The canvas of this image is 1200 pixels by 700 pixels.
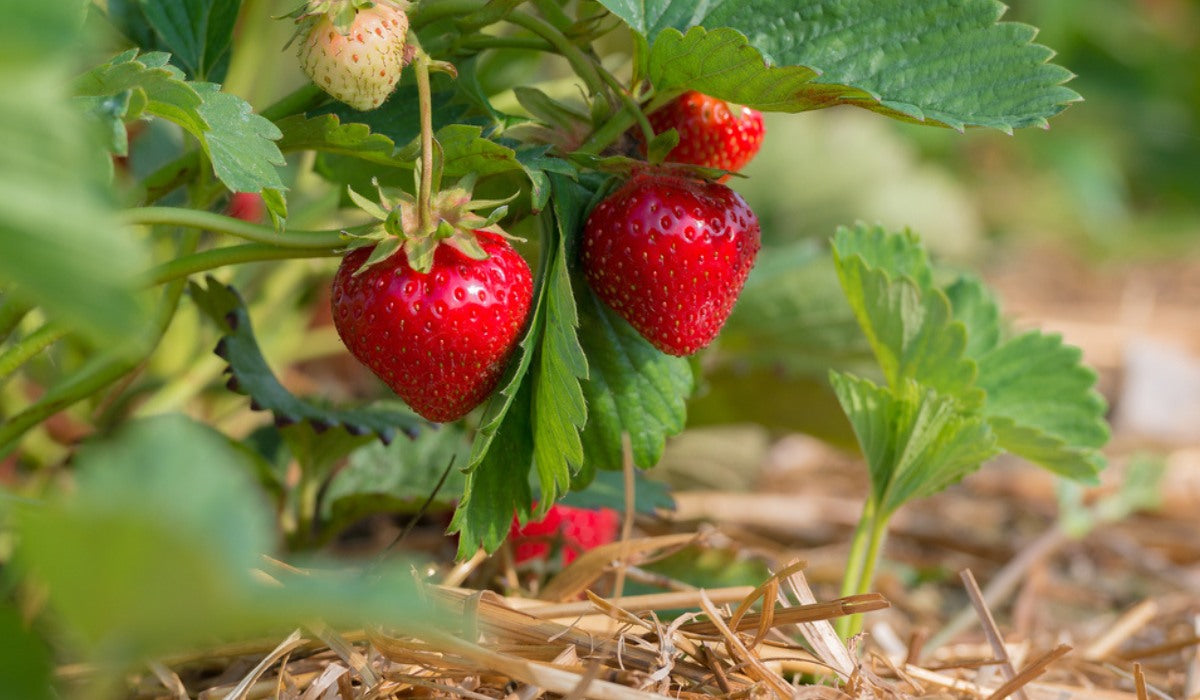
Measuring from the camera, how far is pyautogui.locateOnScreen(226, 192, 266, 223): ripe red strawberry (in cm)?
102

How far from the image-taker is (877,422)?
757 mm

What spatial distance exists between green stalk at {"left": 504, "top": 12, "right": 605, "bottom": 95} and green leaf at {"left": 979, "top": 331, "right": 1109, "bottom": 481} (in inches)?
14.8

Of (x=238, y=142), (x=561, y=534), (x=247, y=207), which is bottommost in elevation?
(x=561, y=534)

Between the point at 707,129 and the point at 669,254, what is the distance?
0.10 metres

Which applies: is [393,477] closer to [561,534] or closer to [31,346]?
[561,534]

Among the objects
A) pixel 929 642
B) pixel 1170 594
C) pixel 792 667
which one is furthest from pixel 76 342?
pixel 1170 594

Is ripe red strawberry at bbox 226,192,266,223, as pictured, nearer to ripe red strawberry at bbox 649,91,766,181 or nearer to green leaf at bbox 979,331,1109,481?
ripe red strawberry at bbox 649,91,766,181

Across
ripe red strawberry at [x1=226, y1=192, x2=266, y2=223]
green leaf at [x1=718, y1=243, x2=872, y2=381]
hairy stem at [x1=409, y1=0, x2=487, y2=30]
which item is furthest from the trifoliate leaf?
green leaf at [x1=718, y1=243, x2=872, y2=381]

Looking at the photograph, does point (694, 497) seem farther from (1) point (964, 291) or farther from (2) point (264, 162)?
(2) point (264, 162)

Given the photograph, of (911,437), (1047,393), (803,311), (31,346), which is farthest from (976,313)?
(31,346)

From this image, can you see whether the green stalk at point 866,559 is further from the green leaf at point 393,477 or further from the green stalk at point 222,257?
the green stalk at point 222,257

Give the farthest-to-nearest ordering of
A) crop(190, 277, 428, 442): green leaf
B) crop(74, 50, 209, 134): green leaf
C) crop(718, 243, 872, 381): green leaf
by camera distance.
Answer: crop(718, 243, 872, 381): green leaf → crop(190, 277, 428, 442): green leaf → crop(74, 50, 209, 134): green leaf

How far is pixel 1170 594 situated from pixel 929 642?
1.32ft

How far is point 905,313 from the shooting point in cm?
75
